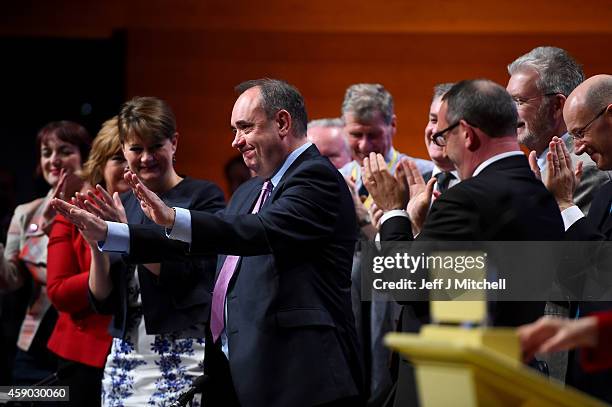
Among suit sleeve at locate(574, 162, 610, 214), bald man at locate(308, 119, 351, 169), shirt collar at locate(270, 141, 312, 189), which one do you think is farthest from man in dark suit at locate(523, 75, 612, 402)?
bald man at locate(308, 119, 351, 169)

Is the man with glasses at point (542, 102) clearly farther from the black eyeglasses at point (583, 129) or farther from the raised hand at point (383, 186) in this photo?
the raised hand at point (383, 186)

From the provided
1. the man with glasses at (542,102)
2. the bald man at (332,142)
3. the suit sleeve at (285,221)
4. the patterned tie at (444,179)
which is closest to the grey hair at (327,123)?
the bald man at (332,142)

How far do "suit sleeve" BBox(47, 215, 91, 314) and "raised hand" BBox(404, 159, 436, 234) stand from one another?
1.30 meters

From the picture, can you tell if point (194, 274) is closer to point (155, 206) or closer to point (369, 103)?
point (155, 206)

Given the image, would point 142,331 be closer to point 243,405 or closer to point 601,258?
point 243,405

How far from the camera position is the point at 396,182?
3006mm

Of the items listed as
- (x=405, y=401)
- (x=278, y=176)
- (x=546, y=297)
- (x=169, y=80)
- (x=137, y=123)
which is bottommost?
(x=405, y=401)

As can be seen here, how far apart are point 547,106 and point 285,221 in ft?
3.64

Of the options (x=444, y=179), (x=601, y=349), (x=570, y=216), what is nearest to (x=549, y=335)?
(x=601, y=349)

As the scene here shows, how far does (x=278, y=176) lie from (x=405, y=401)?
84 centimetres

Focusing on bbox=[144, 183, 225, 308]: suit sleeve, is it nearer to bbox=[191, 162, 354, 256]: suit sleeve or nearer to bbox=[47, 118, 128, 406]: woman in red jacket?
bbox=[47, 118, 128, 406]: woman in red jacket

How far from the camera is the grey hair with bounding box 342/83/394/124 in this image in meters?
4.34

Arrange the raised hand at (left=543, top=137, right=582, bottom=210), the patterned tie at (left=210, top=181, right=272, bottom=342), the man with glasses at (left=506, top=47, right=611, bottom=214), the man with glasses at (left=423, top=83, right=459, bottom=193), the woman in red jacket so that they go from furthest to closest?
the man with glasses at (left=423, top=83, right=459, bottom=193) < the woman in red jacket < the man with glasses at (left=506, top=47, right=611, bottom=214) < the patterned tie at (left=210, top=181, right=272, bottom=342) < the raised hand at (left=543, top=137, right=582, bottom=210)

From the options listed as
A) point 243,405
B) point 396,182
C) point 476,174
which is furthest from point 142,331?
point 476,174
